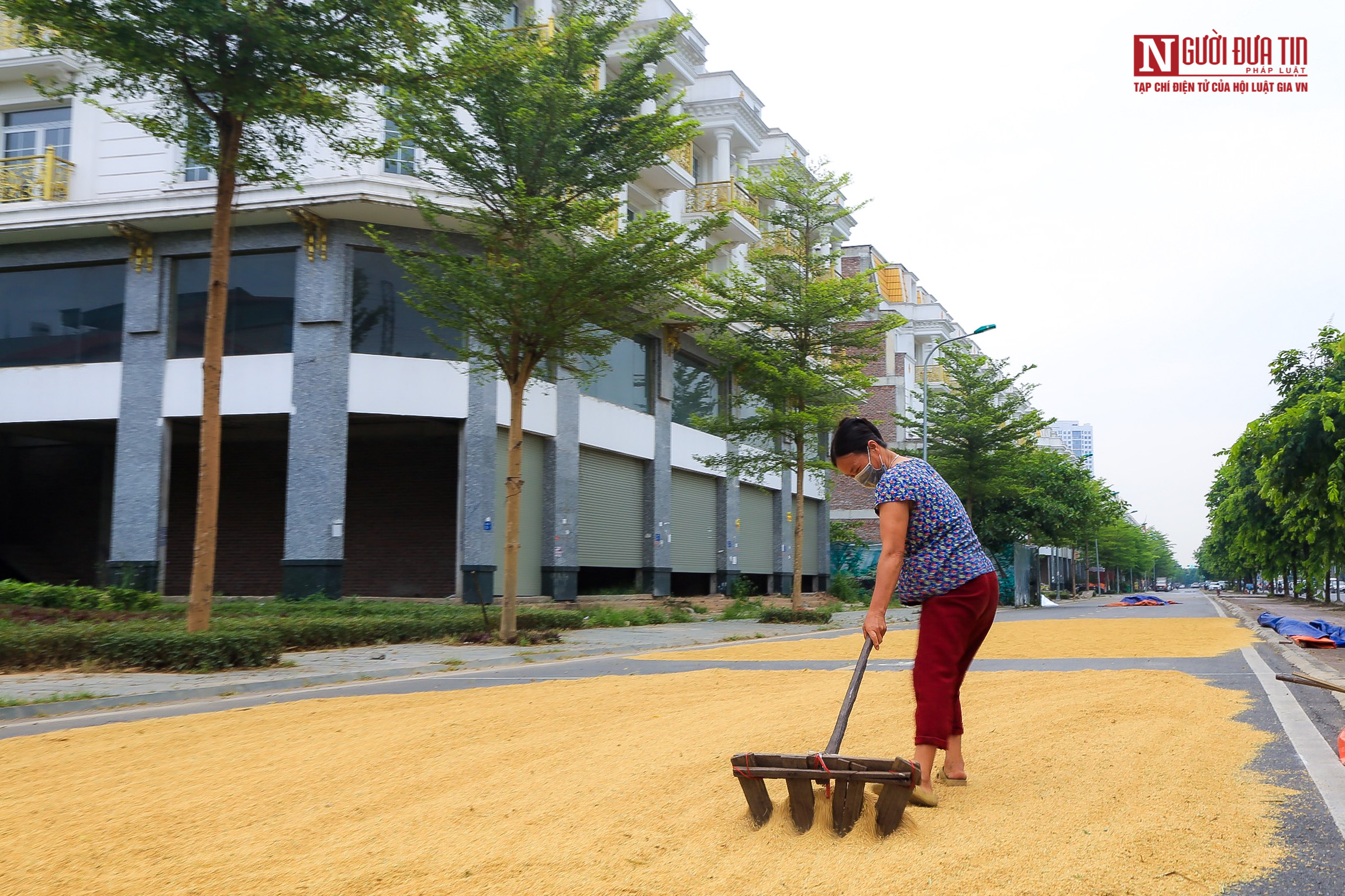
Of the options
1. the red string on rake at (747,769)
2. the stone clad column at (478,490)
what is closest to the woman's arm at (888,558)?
the red string on rake at (747,769)

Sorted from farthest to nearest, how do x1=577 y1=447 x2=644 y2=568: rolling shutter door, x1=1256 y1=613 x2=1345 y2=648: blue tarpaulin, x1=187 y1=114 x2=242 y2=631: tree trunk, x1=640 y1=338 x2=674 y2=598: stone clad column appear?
x1=640 y1=338 x2=674 y2=598: stone clad column < x1=577 y1=447 x2=644 y2=568: rolling shutter door < x1=1256 y1=613 x2=1345 y2=648: blue tarpaulin < x1=187 y1=114 x2=242 y2=631: tree trunk

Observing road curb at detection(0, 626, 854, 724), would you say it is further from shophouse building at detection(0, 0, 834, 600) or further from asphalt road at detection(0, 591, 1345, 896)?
shophouse building at detection(0, 0, 834, 600)

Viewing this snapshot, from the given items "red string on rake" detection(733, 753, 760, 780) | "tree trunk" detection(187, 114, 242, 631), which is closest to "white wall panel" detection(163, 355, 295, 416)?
"tree trunk" detection(187, 114, 242, 631)

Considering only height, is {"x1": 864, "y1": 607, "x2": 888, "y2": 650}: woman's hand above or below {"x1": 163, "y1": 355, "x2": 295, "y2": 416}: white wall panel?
below

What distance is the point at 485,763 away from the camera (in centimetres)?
510

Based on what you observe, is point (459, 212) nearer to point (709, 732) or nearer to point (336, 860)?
point (709, 732)

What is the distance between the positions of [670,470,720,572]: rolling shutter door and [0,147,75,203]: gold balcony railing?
16.5m

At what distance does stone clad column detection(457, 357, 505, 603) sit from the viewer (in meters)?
20.9

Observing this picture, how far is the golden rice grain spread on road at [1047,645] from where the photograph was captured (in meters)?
12.8

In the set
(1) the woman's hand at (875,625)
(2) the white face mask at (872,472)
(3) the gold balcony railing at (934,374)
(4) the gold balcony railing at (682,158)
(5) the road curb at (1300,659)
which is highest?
(4) the gold balcony railing at (682,158)

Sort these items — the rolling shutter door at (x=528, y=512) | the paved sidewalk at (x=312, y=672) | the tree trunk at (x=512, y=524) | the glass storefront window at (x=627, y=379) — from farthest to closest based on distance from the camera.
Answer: the glass storefront window at (x=627, y=379) → the rolling shutter door at (x=528, y=512) → the tree trunk at (x=512, y=524) → the paved sidewalk at (x=312, y=672)

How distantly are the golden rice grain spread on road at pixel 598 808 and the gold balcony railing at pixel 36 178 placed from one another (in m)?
19.6

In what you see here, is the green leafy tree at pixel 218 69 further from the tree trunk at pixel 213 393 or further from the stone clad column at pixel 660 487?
the stone clad column at pixel 660 487

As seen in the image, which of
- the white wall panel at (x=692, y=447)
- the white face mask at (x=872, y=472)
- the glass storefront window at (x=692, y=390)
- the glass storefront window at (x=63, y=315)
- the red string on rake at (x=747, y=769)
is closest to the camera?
the red string on rake at (x=747, y=769)
